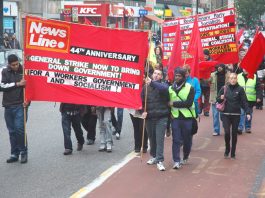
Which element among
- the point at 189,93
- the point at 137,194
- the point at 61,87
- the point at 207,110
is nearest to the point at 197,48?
the point at 189,93

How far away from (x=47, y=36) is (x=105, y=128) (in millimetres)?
2203

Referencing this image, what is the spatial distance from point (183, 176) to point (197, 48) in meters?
2.74

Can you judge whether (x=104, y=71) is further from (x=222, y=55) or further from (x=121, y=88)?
(x=222, y=55)

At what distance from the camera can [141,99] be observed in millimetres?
8594

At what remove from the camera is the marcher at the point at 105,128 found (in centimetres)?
970

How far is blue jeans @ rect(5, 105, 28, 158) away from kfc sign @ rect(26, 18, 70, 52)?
105 cm

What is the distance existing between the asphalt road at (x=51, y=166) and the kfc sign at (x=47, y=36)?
1840 mm

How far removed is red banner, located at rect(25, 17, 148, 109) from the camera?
841 cm

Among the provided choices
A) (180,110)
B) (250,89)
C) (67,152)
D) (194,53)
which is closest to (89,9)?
(250,89)

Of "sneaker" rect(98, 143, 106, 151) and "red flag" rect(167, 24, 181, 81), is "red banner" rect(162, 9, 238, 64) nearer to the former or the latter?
"red flag" rect(167, 24, 181, 81)

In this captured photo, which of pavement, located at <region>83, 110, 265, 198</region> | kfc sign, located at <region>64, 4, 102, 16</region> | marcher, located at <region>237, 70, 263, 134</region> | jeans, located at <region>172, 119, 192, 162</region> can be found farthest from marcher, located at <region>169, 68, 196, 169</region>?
kfc sign, located at <region>64, 4, 102, 16</region>

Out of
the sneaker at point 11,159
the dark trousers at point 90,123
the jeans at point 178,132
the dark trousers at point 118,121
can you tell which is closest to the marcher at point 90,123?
the dark trousers at point 90,123

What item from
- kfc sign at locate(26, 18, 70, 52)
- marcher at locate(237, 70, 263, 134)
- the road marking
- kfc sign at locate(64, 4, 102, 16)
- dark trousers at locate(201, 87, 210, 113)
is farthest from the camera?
kfc sign at locate(64, 4, 102, 16)

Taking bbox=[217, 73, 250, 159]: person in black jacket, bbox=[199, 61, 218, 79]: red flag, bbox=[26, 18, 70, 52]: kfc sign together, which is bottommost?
bbox=[217, 73, 250, 159]: person in black jacket
